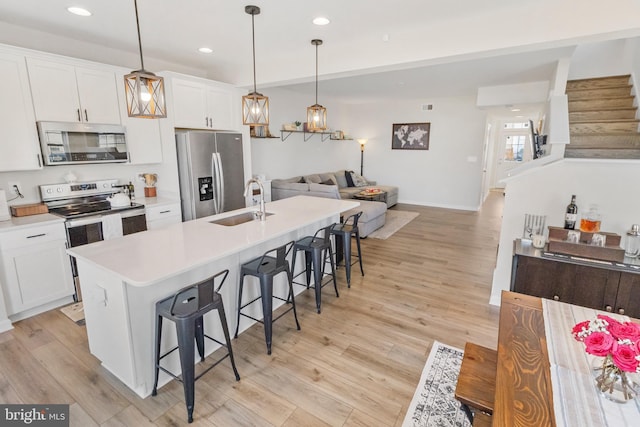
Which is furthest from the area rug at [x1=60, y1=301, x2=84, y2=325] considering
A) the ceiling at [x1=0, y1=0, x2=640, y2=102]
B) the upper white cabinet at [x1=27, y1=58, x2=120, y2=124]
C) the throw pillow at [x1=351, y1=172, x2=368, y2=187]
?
the throw pillow at [x1=351, y1=172, x2=368, y2=187]

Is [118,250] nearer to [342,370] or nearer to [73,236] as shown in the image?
[73,236]

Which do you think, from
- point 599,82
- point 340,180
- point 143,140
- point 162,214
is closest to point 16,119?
point 143,140

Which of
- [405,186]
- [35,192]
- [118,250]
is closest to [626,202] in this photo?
[118,250]

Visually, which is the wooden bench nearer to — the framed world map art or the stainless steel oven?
the stainless steel oven

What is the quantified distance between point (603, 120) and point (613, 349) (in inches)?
173

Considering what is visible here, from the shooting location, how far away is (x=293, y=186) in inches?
242

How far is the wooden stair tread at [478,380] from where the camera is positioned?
4.40ft

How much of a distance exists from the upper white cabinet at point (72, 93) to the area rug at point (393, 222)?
13.7ft

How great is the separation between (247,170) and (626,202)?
439 cm

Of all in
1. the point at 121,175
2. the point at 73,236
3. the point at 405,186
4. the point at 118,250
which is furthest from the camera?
the point at 405,186

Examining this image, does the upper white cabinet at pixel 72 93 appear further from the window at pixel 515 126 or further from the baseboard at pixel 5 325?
the window at pixel 515 126

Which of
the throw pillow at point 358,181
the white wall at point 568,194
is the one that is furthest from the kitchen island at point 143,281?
the throw pillow at point 358,181

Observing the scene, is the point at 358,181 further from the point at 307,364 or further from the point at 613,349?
the point at 613,349

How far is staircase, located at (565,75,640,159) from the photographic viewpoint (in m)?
3.80
